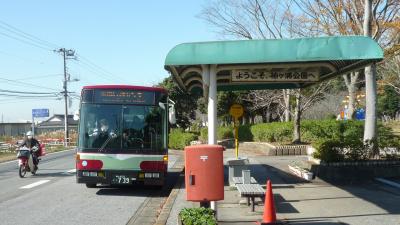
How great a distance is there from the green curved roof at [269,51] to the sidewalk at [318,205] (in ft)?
9.16

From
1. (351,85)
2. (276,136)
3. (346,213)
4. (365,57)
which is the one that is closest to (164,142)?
(346,213)

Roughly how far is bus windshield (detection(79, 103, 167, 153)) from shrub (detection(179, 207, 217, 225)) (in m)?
5.82

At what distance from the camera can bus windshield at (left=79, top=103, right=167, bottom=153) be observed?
13.2 metres

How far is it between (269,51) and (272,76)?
2.47 metres

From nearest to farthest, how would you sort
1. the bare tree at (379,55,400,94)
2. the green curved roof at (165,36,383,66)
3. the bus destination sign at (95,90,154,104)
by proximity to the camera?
the green curved roof at (165,36,383,66) < the bus destination sign at (95,90,154,104) < the bare tree at (379,55,400,94)

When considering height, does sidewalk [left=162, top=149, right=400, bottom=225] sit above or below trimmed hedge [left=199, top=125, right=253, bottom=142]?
below

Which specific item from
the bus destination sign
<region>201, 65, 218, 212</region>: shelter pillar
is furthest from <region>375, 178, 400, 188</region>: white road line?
the bus destination sign

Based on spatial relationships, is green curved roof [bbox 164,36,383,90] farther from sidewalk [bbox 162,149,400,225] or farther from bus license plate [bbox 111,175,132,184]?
bus license plate [bbox 111,175,132,184]

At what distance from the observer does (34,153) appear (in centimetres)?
1875

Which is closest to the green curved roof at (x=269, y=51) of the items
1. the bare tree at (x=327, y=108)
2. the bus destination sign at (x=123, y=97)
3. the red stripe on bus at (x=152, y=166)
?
the bus destination sign at (x=123, y=97)

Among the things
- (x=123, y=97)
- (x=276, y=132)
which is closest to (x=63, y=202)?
(x=123, y=97)

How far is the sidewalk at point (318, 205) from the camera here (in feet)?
29.3

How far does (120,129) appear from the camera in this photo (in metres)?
13.3

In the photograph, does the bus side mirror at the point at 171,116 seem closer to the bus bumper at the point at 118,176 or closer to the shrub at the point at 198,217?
the bus bumper at the point at 118,176
